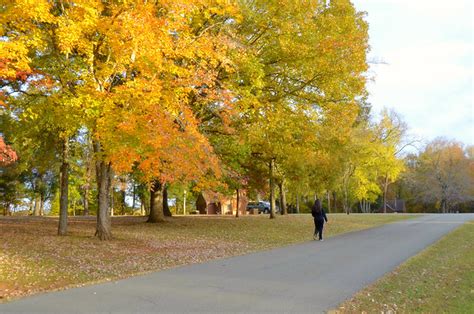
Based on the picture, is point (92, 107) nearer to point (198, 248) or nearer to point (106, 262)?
point (106, 262)

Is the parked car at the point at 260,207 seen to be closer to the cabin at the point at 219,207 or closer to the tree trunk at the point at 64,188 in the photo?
the cabin at the point at 219,207

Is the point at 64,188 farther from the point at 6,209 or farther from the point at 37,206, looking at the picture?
the point at 37,206

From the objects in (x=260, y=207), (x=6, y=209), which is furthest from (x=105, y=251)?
(x=260, y=207)

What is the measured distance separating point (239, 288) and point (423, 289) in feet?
11.1

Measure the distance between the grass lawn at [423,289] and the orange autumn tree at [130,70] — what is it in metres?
6.96

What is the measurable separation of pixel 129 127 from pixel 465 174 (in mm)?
66548

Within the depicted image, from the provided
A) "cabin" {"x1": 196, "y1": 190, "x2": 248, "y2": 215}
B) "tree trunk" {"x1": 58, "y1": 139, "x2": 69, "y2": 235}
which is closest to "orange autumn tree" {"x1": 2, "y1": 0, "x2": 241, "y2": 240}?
"tree trunk" {"x1": 58, "y1": 139, "x2": 69, "y2": 235}

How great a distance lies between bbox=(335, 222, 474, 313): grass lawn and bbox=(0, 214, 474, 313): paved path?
0.36m

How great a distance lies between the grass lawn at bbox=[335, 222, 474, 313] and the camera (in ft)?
21.6

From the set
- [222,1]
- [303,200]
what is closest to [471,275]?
[222,1]

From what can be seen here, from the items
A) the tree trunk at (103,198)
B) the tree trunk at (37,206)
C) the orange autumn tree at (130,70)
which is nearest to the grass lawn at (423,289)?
the orange autumn tree at (130,70)

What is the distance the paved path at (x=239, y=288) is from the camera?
6555 millimetres

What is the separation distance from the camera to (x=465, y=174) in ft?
217

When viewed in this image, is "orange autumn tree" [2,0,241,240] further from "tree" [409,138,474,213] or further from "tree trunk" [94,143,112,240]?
"tree" [409,138,474,213]
